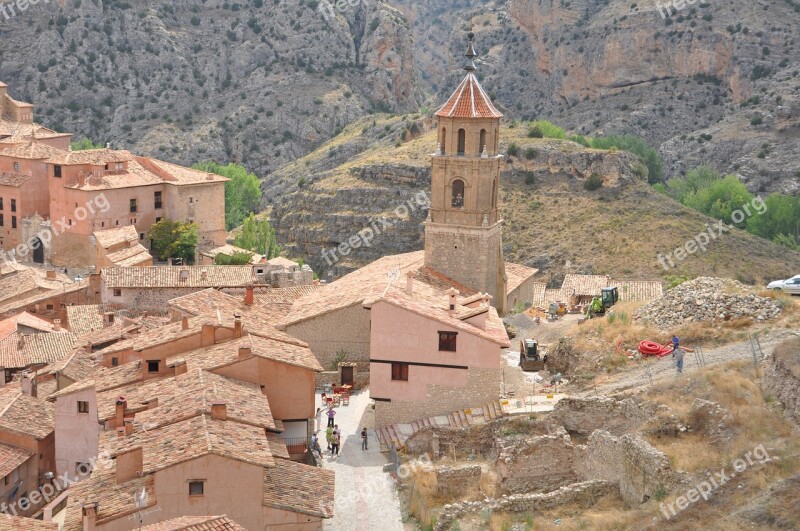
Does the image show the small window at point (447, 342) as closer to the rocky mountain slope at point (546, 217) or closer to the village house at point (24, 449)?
the village house at point (24, 449)

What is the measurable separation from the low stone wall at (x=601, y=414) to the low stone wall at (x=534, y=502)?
2.63 m

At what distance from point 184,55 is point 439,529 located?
98.7 m

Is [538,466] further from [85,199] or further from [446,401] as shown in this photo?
[85,199]

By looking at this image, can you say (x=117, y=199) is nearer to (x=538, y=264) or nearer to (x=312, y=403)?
(x=538, y=264)

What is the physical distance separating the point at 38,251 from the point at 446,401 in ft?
127

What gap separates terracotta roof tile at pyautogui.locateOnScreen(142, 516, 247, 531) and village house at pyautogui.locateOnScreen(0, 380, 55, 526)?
13.5 meters

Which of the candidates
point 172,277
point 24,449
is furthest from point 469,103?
point 24,449

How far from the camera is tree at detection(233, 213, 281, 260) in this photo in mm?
73875

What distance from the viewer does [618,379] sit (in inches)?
1375

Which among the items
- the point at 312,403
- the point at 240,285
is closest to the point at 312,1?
the point at 240,285

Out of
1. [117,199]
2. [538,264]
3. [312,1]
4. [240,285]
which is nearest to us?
[240,285]

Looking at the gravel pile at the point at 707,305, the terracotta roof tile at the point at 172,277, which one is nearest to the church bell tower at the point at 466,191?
the gravel pile at the point at 707,305

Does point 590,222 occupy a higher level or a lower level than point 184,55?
lower

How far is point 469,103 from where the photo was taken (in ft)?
150
